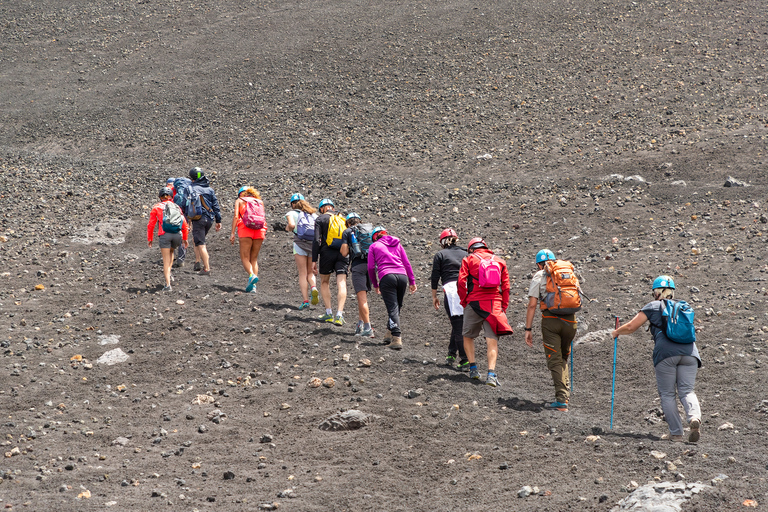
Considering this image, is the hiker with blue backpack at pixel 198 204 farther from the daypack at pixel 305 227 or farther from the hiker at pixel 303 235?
the daypack at pixel 305 227

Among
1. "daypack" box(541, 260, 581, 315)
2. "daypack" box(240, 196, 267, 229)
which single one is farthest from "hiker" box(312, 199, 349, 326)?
"daypack" box(541, 260, 581, 315)

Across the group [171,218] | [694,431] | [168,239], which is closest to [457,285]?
[694,431]

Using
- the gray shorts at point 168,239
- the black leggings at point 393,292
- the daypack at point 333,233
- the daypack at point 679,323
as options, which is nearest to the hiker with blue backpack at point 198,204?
the gray shorts at point 168,239

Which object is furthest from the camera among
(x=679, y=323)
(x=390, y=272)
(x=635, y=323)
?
(x=390, y=272)

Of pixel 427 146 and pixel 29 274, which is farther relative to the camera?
pixel 427 146

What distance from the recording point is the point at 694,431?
7.61 metres

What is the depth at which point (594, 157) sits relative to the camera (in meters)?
21.5

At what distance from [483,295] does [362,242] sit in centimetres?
263

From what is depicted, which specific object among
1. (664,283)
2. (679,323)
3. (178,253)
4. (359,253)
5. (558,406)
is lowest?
(558,406)

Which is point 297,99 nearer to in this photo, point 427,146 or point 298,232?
point 427,146

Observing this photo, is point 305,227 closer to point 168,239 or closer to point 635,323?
point 168,239

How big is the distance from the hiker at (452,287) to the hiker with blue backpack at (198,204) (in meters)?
5.79

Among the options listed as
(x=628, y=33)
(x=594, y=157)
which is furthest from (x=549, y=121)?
(x=628, y=33)

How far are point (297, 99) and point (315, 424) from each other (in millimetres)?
22743
